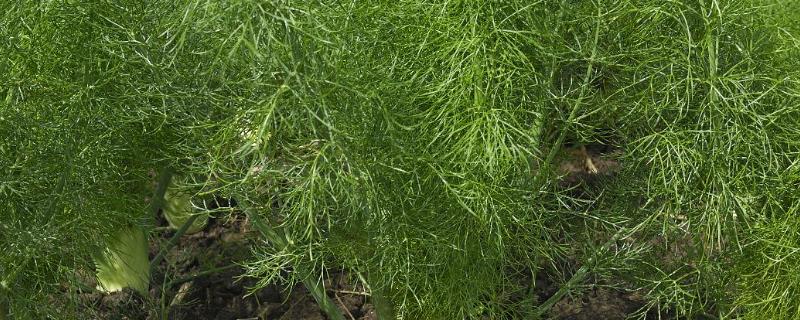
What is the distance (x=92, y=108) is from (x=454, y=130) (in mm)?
740

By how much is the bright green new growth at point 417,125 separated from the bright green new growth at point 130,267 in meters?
0.53

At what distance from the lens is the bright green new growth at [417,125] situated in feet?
6.88

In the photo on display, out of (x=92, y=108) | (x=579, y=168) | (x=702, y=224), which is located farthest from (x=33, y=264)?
(x=579, y=168)

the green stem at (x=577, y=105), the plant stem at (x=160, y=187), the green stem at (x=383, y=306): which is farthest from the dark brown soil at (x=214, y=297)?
the green stem at (x=577, y=105)

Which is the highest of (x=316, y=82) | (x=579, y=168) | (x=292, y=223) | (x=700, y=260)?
(x=316, y=82)

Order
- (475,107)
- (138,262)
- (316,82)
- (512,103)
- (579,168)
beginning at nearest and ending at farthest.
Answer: (316,82) < (475,107) < (512,103) < (138,262) < (579,168)

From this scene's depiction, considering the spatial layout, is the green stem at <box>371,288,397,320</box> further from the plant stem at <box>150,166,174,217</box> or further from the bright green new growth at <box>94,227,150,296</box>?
the bright green new growth at <box>94,227,150,296</box>

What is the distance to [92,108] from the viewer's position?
7.41 ft

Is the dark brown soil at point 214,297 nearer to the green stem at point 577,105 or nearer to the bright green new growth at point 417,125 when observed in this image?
the bright green new growth at point 417,125

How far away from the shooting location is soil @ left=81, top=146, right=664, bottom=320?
10.0 feet

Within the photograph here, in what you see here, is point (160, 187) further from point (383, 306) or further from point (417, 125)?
point (417, 125)

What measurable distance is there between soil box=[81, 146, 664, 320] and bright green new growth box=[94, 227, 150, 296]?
3 cm

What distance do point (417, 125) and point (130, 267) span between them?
1256mm

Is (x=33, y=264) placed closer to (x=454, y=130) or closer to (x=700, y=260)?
(x=454, y=130)
